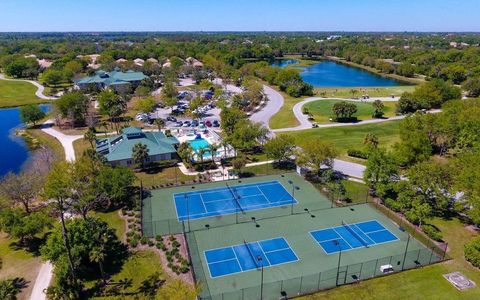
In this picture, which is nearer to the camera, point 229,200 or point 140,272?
A: point 140,272

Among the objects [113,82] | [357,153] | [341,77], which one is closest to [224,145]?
[357,153]

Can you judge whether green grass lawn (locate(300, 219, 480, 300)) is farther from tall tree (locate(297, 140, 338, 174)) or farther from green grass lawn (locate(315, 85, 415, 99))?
green grass lawn (locate(315, 85, 415, 99))

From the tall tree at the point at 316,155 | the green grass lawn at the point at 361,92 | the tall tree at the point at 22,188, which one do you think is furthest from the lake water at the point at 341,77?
the tall tree at the point at 22,188

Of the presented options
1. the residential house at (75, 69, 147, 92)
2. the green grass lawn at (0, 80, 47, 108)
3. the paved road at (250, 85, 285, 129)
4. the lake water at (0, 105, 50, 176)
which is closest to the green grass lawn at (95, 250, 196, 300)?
the lake water at (0, 105, 50, 176)

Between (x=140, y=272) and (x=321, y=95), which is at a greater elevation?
(x=321, y=95)

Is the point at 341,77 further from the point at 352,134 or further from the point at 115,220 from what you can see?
the point at 115,220

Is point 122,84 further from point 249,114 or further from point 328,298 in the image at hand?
point 328,298
